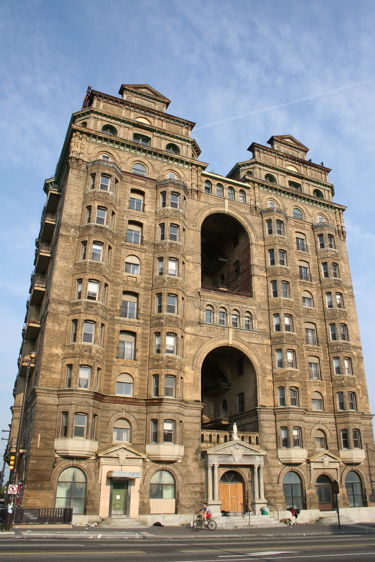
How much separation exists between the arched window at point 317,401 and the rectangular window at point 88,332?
21.6m

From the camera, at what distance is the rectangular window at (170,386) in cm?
3647

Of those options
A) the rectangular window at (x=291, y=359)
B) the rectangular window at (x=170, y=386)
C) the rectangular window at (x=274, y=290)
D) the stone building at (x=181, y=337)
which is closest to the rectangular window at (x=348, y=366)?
the stone building at (x=181, y=337)

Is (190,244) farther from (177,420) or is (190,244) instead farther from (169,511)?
(169,511)

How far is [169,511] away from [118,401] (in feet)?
28.5

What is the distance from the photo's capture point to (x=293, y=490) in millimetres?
38688

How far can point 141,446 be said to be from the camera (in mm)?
34750

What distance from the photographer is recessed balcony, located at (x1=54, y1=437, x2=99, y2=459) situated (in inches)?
1240

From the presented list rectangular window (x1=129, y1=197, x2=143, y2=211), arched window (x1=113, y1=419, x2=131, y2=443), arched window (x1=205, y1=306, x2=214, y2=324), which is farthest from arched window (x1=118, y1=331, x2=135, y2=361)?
rectangular window (x1=129, y1=197, x2=143, y2=211)

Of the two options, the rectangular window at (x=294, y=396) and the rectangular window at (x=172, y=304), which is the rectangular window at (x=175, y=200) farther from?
the rectangular window at (x=294, y=396)

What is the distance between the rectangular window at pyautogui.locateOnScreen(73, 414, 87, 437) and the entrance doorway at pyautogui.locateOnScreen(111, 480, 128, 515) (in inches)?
167

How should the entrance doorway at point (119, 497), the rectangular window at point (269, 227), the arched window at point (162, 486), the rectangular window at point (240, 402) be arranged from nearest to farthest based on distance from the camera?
1. the entrance doorway at point (119, 497)
2. the arched window at point (162, 486)
3. the rectangular window at point (240, 402)
4. the rectangular window at point (269, 227)

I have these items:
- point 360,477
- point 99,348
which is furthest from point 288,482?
point 99,348

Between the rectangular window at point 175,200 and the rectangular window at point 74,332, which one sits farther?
the rectangular window at point 175,200

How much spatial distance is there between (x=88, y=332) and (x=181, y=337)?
7.90 metres
